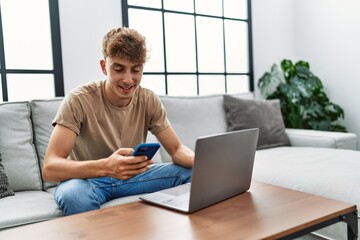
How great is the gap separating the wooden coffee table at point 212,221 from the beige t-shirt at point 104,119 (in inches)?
20.3

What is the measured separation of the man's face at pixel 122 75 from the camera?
154 cm

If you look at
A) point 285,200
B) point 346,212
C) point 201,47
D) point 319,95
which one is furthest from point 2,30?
point 319,95

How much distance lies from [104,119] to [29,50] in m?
0.99

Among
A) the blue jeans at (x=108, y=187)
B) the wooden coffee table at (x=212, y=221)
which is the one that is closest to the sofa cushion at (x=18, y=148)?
the blue jeans at (x=108, y=187)

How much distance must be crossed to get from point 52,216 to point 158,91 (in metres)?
1.60

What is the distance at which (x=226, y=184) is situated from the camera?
3.80 ft

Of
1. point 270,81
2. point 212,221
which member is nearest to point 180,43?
point 270,81

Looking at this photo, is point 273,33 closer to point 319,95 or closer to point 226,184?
point 319,95

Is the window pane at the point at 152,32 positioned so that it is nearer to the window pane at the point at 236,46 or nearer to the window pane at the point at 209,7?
the window pane at the point at 209,7

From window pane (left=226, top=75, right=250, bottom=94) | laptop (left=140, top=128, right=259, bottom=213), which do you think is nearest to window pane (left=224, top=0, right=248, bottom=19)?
window pane (left=226, top=75, right=250, bottom=94)

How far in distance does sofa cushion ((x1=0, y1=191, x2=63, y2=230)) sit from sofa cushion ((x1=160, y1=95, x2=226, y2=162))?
32.6 inches

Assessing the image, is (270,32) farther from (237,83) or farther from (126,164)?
(126,164)

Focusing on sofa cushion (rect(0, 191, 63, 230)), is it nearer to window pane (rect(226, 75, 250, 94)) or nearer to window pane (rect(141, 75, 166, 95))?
window pane (rect(141, 75, 166, 95))

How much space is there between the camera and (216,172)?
3.57ft
